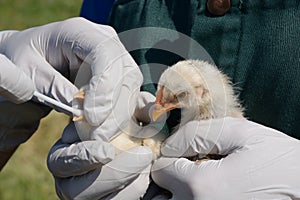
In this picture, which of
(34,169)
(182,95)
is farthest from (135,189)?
(34,169)

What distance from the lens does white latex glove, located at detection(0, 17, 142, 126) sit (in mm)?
1060

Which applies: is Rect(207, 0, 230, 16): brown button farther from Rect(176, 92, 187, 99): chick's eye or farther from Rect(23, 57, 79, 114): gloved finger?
Rect(23, 57, 79, 114): gloved finger

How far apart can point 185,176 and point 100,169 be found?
0.13m

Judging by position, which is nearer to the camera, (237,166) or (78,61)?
(237,166)

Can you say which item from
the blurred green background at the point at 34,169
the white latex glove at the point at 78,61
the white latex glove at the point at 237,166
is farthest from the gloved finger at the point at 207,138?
the blurred green background at the point at 34,169

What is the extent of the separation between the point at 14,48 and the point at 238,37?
1.32 ft

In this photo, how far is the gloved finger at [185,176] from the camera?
101 cm

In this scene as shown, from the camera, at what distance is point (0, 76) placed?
1012 millimetres

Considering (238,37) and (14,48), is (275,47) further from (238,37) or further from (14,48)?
(14,48)

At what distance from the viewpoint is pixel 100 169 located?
3.50 feet

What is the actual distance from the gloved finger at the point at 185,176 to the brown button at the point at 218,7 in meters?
0.24

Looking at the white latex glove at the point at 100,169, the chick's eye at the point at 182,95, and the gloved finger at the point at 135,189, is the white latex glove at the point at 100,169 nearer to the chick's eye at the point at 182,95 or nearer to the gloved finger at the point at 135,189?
the gloved finger at the point at 135,189

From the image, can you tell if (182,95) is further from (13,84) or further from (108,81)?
(13,84)

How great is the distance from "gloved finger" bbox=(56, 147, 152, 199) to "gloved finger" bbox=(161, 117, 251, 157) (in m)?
0.05
